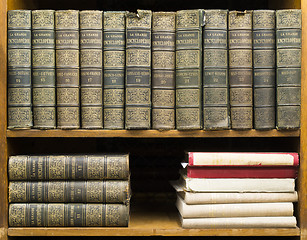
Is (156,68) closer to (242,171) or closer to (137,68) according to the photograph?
(137,68)

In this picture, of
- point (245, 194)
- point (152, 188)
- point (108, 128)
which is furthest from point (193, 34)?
point (152, 188)

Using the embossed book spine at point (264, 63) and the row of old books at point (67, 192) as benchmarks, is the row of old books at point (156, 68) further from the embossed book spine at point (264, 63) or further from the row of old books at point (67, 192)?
the row of old books at point (67, 192)

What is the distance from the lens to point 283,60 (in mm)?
1024

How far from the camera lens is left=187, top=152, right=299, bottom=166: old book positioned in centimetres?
104

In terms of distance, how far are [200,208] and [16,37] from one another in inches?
30.2

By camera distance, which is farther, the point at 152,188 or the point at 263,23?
the point at 152,188

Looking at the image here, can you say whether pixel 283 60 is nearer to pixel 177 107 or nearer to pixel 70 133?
pixel 177 107

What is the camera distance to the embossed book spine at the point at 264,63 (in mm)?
1033

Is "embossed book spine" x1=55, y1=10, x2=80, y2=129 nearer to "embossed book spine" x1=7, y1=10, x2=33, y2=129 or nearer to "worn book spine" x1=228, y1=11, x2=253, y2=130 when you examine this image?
"embossed book spine" x1=7, y1=10, x2=33, y2=129

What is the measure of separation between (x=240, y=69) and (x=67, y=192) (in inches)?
25.7

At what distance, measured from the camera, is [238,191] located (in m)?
1.05

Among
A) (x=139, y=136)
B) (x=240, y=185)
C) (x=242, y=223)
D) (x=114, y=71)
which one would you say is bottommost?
(x=242, y=223)

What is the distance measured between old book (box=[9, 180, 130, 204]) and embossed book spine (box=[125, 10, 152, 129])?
0.21 m

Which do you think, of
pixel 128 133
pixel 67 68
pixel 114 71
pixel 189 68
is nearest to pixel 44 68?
pixel 67 68
